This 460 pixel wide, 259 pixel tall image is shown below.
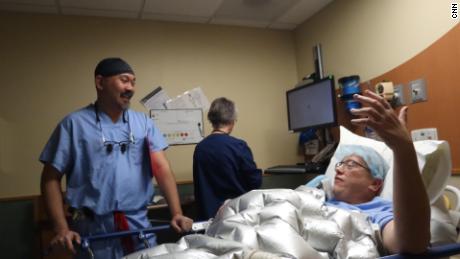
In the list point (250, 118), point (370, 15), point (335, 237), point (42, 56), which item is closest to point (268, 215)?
point (335, 237)

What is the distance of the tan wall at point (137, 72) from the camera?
2816 mm

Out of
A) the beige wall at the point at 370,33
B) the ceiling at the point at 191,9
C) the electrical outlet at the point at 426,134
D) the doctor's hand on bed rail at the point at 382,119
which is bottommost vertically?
the electrical outlet at the point at 426,134

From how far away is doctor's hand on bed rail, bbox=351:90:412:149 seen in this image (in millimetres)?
874

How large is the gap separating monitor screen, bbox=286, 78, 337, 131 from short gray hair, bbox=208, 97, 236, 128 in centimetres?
86

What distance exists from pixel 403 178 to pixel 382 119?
0.17 meters

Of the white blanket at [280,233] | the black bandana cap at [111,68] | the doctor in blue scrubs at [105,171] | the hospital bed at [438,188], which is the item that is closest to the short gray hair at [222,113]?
the doctor in blue scrubs at [105,171]

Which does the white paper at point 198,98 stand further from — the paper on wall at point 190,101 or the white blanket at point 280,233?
the white blanket at point 280,233

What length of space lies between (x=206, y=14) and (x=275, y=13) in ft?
2.04

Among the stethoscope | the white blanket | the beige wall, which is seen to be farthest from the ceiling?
the white blanket

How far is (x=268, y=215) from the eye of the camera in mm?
1155

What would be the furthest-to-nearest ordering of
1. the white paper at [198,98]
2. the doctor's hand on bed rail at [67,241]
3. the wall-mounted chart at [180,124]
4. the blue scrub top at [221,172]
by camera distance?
the white paper at [198,98]
the wall-mounted chart at [180,124]
the blue scrub top at [221,172]
the doctor's hand on bed rail at [67,241]

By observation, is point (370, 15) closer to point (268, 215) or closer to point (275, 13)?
point (275, 13)

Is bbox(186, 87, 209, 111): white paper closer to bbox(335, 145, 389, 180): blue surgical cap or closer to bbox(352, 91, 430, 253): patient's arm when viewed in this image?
bbox(335, 145, 389, 180): blue surgical cap

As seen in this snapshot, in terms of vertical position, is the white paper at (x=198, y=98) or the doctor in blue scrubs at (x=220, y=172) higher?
the white paper at (x=198, y=98)
